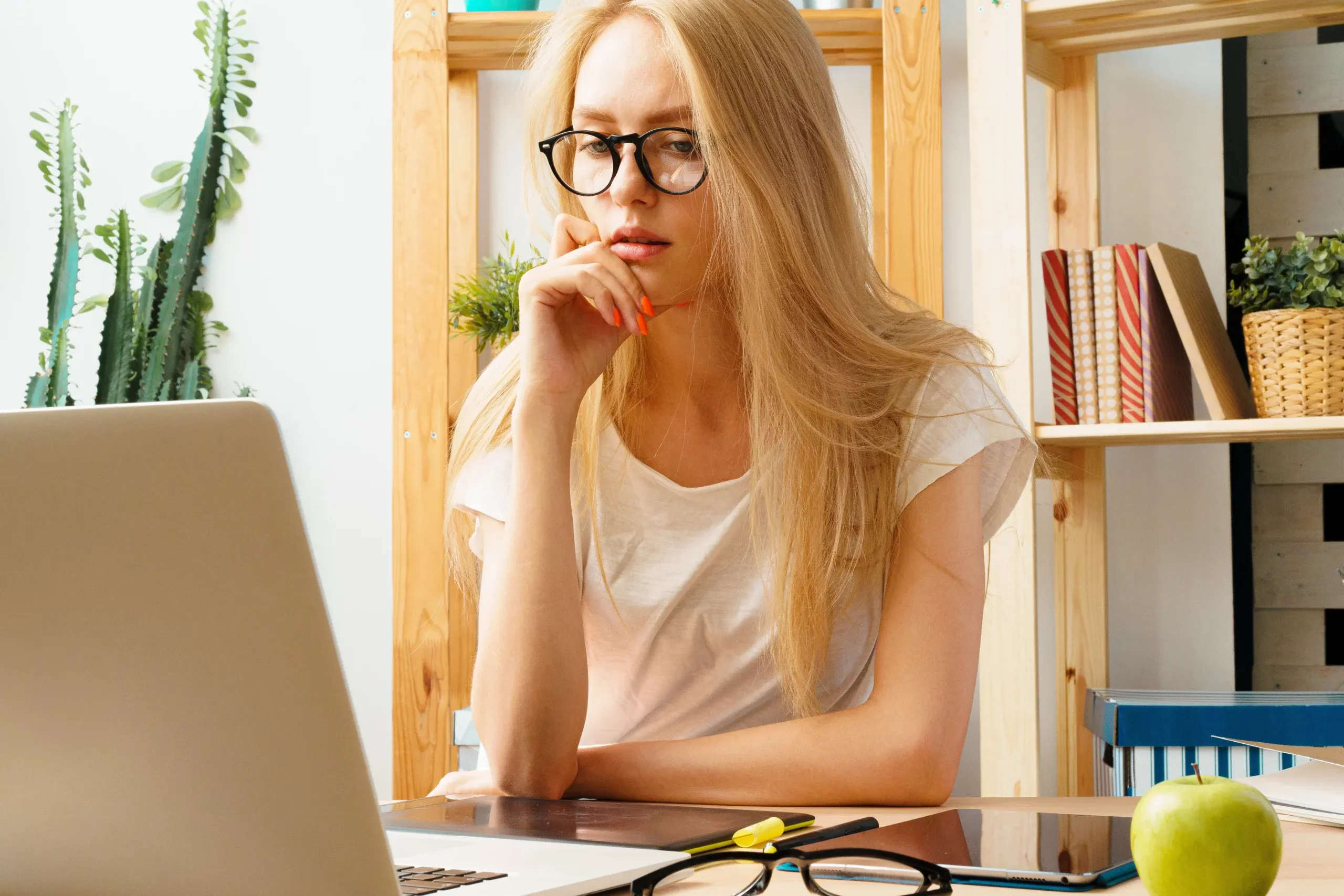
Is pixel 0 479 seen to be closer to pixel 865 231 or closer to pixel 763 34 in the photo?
pixel 763 34

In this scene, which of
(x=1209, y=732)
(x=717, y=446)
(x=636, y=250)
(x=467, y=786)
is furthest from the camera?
(x=1209, y=732)

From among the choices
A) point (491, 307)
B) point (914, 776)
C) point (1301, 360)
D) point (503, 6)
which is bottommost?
point (914, 776)

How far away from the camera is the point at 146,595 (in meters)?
0.46

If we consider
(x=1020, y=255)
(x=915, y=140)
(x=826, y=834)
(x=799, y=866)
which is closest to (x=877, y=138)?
(x=915, y=140)

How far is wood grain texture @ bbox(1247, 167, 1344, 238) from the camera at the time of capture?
78.9 inches

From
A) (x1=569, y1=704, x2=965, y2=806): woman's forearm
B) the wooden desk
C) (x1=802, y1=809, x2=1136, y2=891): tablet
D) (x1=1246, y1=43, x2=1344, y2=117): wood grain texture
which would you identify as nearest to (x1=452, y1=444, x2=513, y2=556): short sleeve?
(x1=569, y1=704, x2=965, y2=806): woman's forearm

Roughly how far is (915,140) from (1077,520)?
26.1 inches

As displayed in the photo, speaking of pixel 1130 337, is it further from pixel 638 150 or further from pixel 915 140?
pixel 638 150

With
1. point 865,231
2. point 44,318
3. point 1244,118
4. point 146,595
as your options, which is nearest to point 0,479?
point 146,595

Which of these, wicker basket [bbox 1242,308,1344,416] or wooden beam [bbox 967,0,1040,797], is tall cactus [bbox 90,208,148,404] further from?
wicker basket [bbox 1242,308,1344,416]

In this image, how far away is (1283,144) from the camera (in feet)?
6.65

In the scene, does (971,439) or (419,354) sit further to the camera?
(419,354)

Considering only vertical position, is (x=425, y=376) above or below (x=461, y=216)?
below

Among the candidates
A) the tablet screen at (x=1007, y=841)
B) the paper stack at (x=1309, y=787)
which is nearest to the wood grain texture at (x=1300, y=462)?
the paper stack at (x=1309, y=787)
